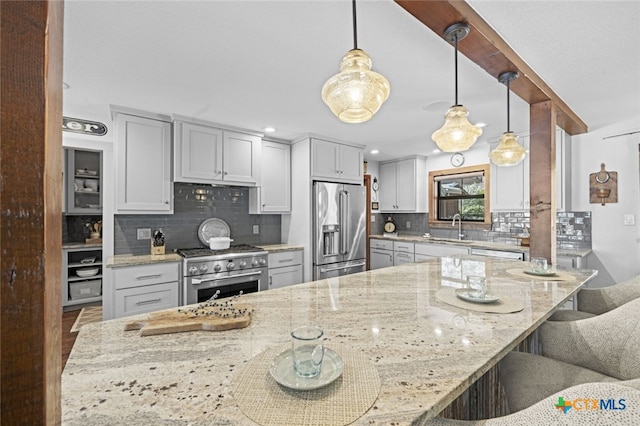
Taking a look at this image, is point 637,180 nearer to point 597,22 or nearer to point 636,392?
point 597,22

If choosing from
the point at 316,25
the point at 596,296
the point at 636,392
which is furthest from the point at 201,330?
the point at 596,296

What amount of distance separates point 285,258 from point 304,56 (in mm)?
2334

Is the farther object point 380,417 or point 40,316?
point 380,417

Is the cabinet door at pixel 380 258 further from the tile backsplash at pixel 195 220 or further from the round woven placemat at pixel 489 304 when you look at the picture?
the round woven placemat at pixel 489 304

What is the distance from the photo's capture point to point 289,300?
1.41 metres

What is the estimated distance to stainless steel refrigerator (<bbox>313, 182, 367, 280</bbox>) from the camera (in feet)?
11.9

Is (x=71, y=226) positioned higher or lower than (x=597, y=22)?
lower

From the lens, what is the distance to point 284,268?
351cm

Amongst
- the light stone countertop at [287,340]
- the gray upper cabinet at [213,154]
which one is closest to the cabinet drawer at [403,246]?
the gray upper cabinet at [213,154]

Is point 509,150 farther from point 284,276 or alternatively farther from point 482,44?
point 284,276

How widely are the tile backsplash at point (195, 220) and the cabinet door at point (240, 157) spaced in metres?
0.41

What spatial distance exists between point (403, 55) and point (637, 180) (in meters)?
3.13

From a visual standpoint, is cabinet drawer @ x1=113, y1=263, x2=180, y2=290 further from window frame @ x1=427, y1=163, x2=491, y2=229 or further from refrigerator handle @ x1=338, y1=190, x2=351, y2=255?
window frame @ x1=427, y1=163, x2=491, y2=229

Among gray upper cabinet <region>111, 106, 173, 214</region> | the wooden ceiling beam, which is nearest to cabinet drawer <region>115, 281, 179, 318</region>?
gray upper cabinet <region>111, 106, 173, 214</region>
